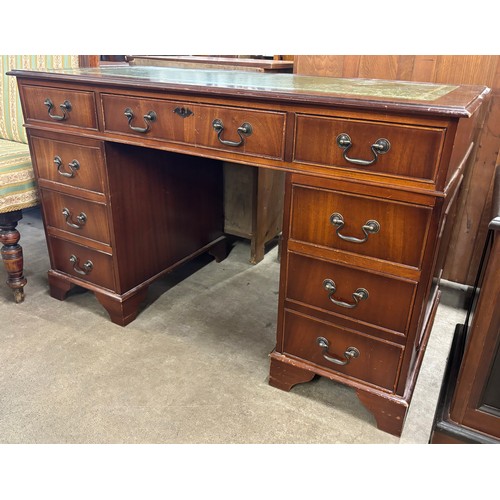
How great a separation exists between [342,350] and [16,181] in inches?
48.5

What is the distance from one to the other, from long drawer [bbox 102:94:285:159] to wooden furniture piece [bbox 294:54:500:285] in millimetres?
719

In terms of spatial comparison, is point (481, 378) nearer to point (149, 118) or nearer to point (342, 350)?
point (342, 350)

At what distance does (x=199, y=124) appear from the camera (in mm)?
1185

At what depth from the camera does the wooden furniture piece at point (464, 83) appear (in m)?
1.47

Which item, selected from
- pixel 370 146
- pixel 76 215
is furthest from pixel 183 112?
pixel 76 215

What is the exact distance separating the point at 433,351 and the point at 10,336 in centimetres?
144

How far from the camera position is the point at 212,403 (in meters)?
1.32

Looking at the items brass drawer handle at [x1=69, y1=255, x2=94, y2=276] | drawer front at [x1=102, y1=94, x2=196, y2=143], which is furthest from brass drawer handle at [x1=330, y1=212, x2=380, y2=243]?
brass drawer handle at [x1=69, y1=255, x2=94, y2=276]

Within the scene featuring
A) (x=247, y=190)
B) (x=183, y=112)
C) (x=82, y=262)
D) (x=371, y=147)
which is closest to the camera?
(x=371, y=147)

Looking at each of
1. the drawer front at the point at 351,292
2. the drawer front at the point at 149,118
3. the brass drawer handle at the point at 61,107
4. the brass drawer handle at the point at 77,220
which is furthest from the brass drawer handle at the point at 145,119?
the drawer front at the point at 351,292

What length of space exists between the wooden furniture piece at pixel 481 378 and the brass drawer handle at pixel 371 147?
26cm

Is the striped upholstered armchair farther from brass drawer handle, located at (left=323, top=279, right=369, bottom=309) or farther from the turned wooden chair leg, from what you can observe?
brass drawer handle, located at (left=323, top=279, right=369, bottom=309)

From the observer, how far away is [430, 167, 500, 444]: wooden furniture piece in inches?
37.8

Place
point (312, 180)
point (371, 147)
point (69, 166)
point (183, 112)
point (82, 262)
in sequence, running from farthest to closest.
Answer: point (82, 262)
point (69, 166)
point (183, 112)
point (312, 180)
point (371, 147)
